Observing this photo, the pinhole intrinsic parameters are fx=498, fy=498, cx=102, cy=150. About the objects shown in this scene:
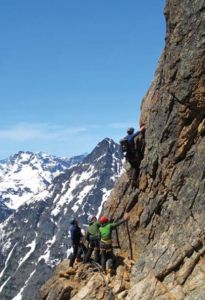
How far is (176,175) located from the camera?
3359 cm

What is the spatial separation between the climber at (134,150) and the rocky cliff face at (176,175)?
158 cm

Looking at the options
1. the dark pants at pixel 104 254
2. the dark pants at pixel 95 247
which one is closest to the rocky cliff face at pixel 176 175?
the dark pants at pixel 104 254

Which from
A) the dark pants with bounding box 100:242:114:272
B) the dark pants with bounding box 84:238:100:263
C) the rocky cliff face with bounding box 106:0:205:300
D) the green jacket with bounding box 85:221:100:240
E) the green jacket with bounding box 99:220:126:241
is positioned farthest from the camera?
the dark pants with bounding box 84:238:100:263

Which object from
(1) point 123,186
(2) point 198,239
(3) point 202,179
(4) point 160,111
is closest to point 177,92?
(4) point 160,111

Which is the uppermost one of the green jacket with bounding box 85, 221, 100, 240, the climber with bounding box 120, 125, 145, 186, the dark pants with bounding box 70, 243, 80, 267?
the climber with bounding box 120, 125, 145, 186

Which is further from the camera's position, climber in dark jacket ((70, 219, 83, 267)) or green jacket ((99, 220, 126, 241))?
climber in dark jacket ((70, 219, 83, 267))

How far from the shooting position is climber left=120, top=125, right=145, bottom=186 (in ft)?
128

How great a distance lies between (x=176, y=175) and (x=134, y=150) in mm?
6777

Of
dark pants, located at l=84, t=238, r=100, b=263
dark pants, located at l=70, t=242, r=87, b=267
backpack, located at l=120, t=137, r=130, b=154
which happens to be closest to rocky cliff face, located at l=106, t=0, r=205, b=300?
backpack, located at l=120, t=137, r=130, b=154

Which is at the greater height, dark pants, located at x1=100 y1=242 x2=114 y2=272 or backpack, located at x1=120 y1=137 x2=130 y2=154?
backpack, located at x1=120 y1=137 x2=130 y2=154

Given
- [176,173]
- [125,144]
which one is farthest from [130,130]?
[176,173]

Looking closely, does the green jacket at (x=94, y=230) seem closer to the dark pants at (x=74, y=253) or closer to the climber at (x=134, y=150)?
the dark pants at (x=74, y=253)

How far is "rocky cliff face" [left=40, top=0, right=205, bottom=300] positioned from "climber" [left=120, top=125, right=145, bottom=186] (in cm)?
158

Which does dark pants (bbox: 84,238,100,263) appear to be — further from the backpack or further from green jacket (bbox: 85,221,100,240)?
the backpack
